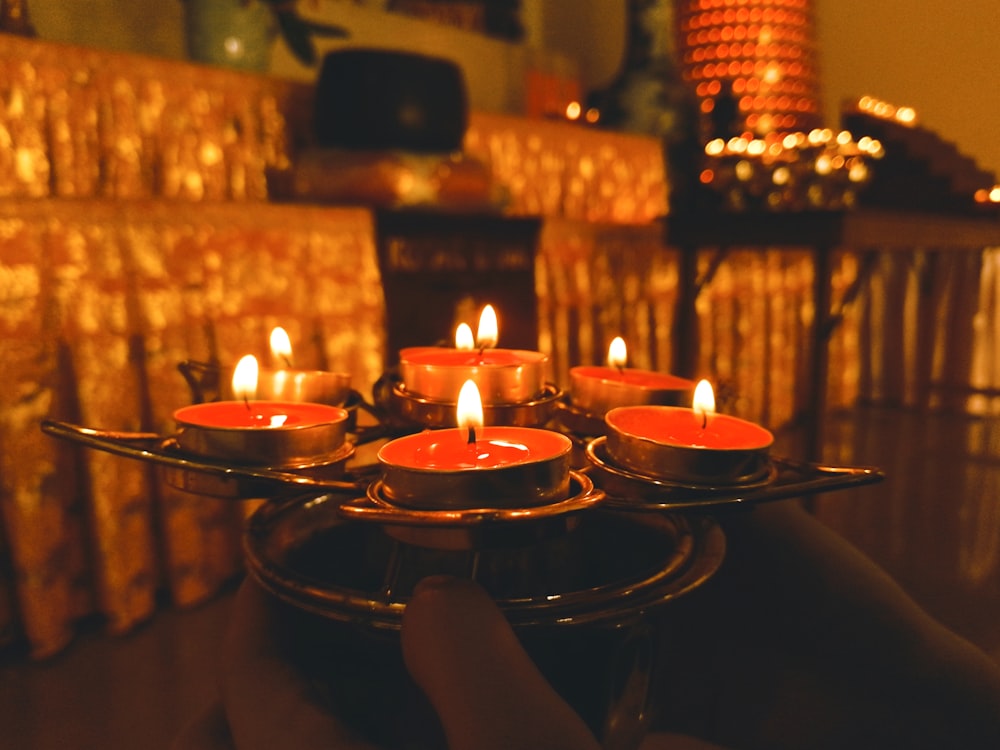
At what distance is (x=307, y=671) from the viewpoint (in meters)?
0.45

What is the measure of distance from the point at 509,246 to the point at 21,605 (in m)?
0.95

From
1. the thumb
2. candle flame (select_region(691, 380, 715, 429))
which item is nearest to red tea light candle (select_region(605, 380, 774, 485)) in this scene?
candle flame (select_region(691, 380, 715, 429))

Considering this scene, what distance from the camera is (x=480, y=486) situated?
34cm

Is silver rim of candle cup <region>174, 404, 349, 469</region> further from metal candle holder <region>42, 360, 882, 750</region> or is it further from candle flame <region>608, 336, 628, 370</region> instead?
candle flame <region>608, 336, 628, 370</region>

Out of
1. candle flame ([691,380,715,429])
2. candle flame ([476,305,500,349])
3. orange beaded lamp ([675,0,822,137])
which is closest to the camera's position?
candle flame ([691,380,715,429])

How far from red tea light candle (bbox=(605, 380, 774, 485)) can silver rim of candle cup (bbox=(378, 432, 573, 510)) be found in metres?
0.07

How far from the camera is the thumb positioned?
1.01 ft

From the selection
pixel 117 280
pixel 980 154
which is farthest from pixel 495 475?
pixel 980 154

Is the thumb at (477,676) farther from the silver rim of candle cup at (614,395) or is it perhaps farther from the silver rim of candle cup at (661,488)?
the silver rim of candle cup at (614,395)

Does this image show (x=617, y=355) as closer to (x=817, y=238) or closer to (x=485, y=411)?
(x=485, y=411)

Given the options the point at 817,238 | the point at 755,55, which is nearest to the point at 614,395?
the point at 817,238

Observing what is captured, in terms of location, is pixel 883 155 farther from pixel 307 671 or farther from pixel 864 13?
pixel 307 671

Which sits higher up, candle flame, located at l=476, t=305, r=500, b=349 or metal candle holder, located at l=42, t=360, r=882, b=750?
candle flame, located at l=476, t=305, r=500, b=349

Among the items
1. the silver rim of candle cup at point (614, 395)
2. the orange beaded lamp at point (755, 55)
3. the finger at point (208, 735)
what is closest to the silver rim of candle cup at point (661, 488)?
the silver rim of candle cup at point (614, 395)
